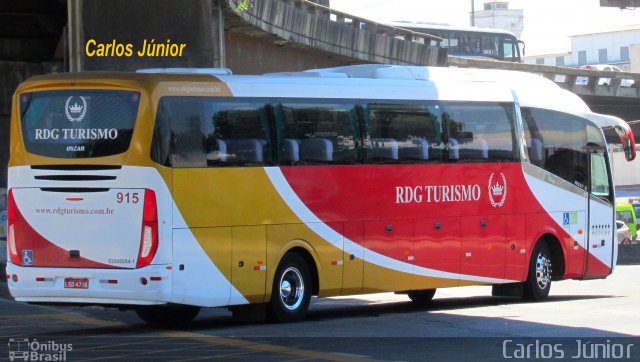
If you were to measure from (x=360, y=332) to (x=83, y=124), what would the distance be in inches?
166

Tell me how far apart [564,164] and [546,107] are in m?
1.03

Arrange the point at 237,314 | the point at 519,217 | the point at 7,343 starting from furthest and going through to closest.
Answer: the point at 519,217, the point at 237,314, the point at 7,343

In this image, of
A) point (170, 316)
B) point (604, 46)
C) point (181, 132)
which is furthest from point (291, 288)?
point (604, 46)

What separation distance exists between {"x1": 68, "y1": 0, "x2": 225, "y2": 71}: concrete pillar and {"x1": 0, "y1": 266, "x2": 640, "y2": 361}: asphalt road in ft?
18.5

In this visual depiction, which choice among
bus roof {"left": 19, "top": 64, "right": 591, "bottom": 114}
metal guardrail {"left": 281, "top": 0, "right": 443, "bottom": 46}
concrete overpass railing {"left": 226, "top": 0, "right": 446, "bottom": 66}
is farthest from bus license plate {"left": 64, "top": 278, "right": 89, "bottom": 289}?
metal guardrail {"left": 281, "top": 0, "right": 443, "bottom": 46}

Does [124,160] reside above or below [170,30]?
Result: below

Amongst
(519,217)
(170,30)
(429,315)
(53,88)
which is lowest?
(429,315)

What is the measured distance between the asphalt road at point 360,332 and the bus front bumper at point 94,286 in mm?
449

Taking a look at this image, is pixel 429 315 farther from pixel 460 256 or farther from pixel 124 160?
pixel 124 160

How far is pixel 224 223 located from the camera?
49.3 feet

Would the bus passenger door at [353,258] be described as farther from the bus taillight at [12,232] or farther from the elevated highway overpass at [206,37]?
the elevated highway overpass at [206,37]

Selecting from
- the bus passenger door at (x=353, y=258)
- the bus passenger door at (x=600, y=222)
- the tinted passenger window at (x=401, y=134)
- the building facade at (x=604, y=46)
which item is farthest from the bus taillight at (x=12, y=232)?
the building facade at (x=604, y=46)

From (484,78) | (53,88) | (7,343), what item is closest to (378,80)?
(484,78)

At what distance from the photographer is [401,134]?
17391mm
